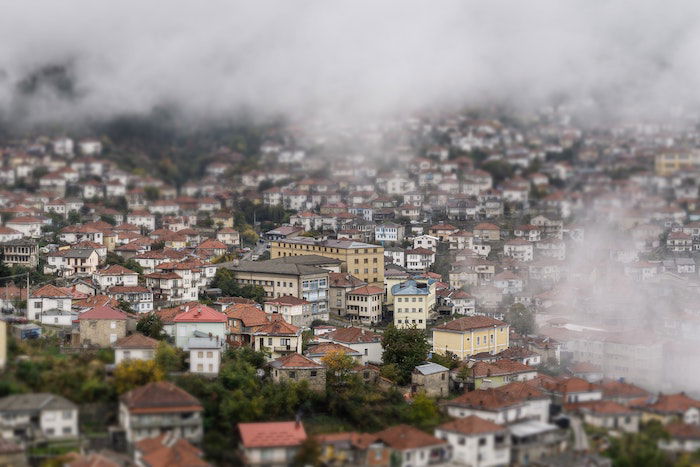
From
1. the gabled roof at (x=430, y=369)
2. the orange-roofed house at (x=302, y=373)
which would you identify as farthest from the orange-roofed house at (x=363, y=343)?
the orange-roofed house at (x=302, y=373)

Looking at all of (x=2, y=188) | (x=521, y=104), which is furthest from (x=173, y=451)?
(x=521, y=104)

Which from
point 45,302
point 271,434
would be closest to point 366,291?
point 45,302

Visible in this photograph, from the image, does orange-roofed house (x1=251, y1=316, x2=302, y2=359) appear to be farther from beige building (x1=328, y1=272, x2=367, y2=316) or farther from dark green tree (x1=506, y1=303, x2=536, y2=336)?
dark green tree (x1=506, y1=303, x2=536, y2=336)

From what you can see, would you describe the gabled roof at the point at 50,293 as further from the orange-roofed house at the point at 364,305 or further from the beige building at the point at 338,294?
the orange-roofed house at the point at 364,305

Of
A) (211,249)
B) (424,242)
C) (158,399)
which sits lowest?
(158,399)

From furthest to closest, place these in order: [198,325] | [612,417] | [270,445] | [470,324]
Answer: [470,324]
[198,325]
[612,417]
[270,445]

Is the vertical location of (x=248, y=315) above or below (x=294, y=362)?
above

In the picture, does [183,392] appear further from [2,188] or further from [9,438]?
[2,188]

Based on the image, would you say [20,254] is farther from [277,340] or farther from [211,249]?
[277,340]
